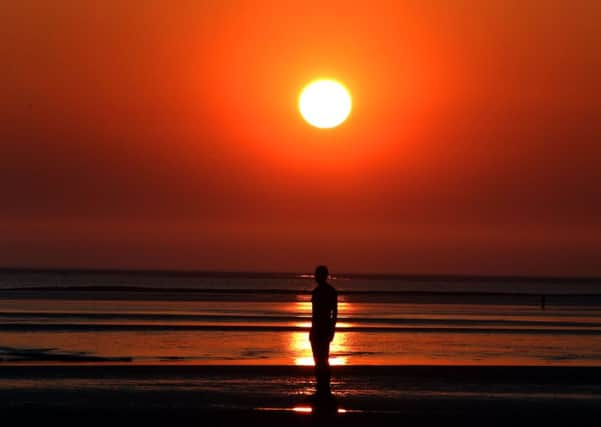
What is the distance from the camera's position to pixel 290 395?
18328 millimetres

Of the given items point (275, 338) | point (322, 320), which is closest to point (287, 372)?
point (322, 320)

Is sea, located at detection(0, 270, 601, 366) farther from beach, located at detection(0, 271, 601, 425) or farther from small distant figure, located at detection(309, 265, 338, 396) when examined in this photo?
small distant figure, located at detection(309, 265, 338, 396)

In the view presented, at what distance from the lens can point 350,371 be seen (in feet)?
74.7

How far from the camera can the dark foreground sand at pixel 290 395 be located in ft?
51.7

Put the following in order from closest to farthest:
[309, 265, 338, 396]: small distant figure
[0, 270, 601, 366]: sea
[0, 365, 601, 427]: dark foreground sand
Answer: [0, 365, 601, 427]: dark foreground sand → [309, 265, 338, 396]: small distant figure → [0, 270, 601, 366]: sea

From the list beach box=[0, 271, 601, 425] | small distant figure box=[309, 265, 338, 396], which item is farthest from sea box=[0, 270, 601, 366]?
small distant figure box=[309, 265, 338, 396]

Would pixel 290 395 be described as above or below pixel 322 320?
below

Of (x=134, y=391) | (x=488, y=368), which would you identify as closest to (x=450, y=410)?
(x=134, y=391)

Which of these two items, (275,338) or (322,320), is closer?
(322,320)

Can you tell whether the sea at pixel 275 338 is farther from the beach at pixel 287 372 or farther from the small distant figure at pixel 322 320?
the small distant figure at pixel 322 320

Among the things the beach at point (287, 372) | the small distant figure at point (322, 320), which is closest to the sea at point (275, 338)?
the beach at point (287, 372)

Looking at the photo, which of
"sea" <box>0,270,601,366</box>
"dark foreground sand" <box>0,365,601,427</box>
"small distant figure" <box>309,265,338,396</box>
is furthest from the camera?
"sea" <box>0,270,601,366</box>

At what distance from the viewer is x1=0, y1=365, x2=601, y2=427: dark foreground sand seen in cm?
1576

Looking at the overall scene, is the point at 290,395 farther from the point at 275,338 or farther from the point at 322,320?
the point at 275,338
